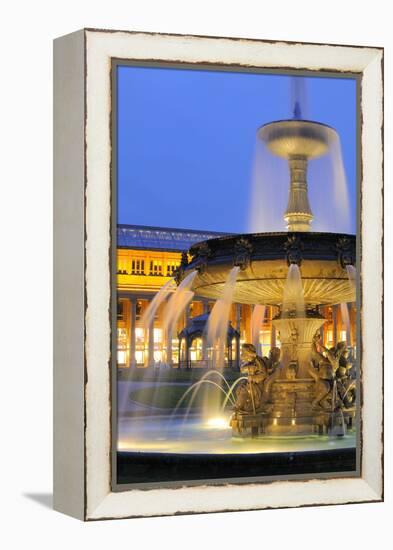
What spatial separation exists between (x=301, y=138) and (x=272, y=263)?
114 centimetres

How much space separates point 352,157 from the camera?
1202cm

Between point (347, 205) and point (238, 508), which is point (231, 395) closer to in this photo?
point (238, 508)

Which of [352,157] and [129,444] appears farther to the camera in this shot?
[352,157]

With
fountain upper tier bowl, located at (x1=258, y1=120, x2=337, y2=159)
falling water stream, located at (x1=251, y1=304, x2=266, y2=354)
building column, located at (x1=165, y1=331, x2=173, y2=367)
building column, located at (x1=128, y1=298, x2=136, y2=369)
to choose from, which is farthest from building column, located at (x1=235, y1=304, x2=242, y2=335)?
Answer: fountain upper tier bowl, located at (x1=258, y1=120, x2=337, y2=159)

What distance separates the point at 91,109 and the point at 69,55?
54cm

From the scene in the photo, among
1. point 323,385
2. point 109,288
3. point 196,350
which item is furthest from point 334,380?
point 109,288

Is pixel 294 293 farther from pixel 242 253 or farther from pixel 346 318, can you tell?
pixel 242 253

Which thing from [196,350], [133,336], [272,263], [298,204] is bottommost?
[196,350]

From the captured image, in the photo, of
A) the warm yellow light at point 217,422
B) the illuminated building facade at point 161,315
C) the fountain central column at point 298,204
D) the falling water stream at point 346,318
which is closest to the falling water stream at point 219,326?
the illuminated building facade at point 161,315

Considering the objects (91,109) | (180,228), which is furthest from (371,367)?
(91,109)

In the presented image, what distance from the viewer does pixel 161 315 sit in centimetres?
1142

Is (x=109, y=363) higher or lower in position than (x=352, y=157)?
lower

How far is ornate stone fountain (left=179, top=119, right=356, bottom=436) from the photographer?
1177 centimetres

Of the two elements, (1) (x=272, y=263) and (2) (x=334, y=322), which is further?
(2) (x=334, y=322)
